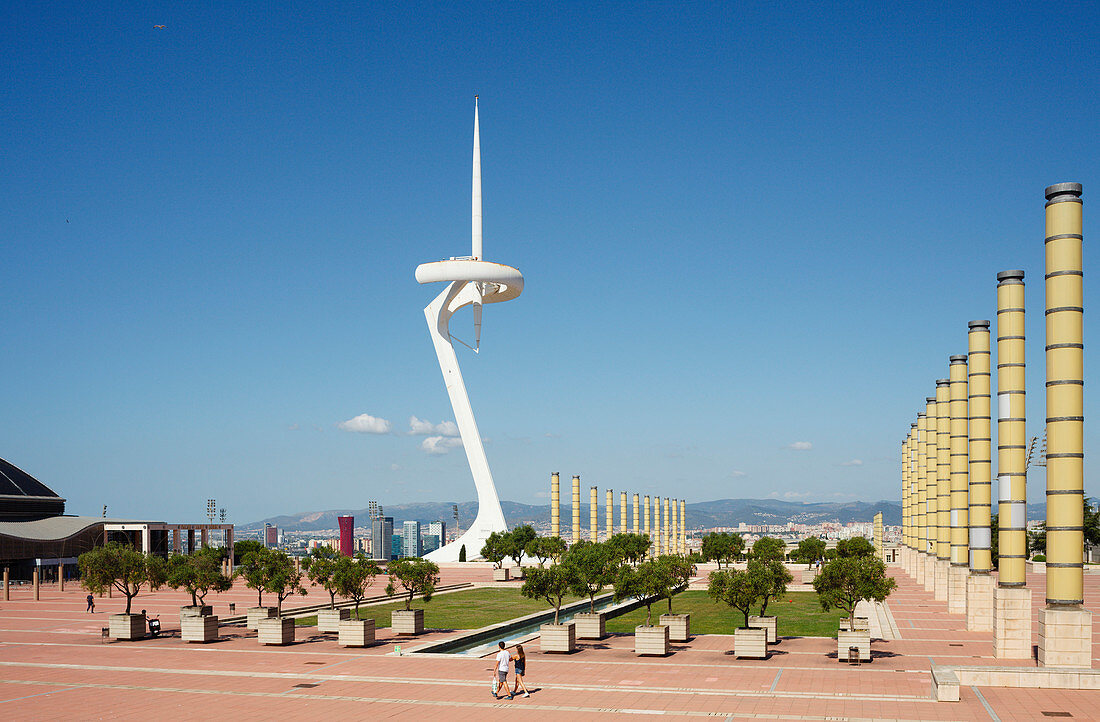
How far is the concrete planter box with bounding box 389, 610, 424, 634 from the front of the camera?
30469 millimetres

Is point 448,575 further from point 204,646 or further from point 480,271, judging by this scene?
point 204,646

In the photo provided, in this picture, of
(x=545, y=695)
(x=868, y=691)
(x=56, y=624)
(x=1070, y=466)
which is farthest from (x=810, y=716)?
(x=56, y=624)

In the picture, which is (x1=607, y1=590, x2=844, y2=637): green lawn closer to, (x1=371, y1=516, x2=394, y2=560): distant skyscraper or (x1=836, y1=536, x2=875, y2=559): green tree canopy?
(x1=836, y1=536, x2=875, y2=559): green tree canopy

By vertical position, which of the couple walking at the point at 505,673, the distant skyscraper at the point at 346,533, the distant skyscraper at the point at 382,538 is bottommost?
the distant skyscraper at the point at 382,538

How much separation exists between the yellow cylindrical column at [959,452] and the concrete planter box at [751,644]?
13288mm

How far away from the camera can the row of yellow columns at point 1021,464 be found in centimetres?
2181

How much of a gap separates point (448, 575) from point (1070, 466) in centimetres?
4471

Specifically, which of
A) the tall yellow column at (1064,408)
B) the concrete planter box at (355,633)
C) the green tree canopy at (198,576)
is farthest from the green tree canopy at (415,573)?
the tall yellow column at (1064,408)

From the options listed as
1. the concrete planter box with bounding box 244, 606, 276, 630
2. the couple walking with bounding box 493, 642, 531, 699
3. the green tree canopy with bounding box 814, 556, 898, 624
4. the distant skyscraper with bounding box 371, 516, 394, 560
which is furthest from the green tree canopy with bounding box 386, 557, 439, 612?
the distant skyscraper with bounding box 371, 516, 394, 560

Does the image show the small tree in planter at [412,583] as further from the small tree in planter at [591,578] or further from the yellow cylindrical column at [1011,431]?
the yellow cylindrical column at [1011,431]

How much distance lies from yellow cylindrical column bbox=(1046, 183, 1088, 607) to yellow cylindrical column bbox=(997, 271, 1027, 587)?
10.7 ft

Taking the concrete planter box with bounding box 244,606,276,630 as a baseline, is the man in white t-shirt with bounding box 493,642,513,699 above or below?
above

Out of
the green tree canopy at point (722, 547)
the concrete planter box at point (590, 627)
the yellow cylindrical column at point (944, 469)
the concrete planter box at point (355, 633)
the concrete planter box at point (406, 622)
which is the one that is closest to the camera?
the concrete planter box at point (355, 633)

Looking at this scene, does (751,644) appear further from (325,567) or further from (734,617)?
(325,567)
